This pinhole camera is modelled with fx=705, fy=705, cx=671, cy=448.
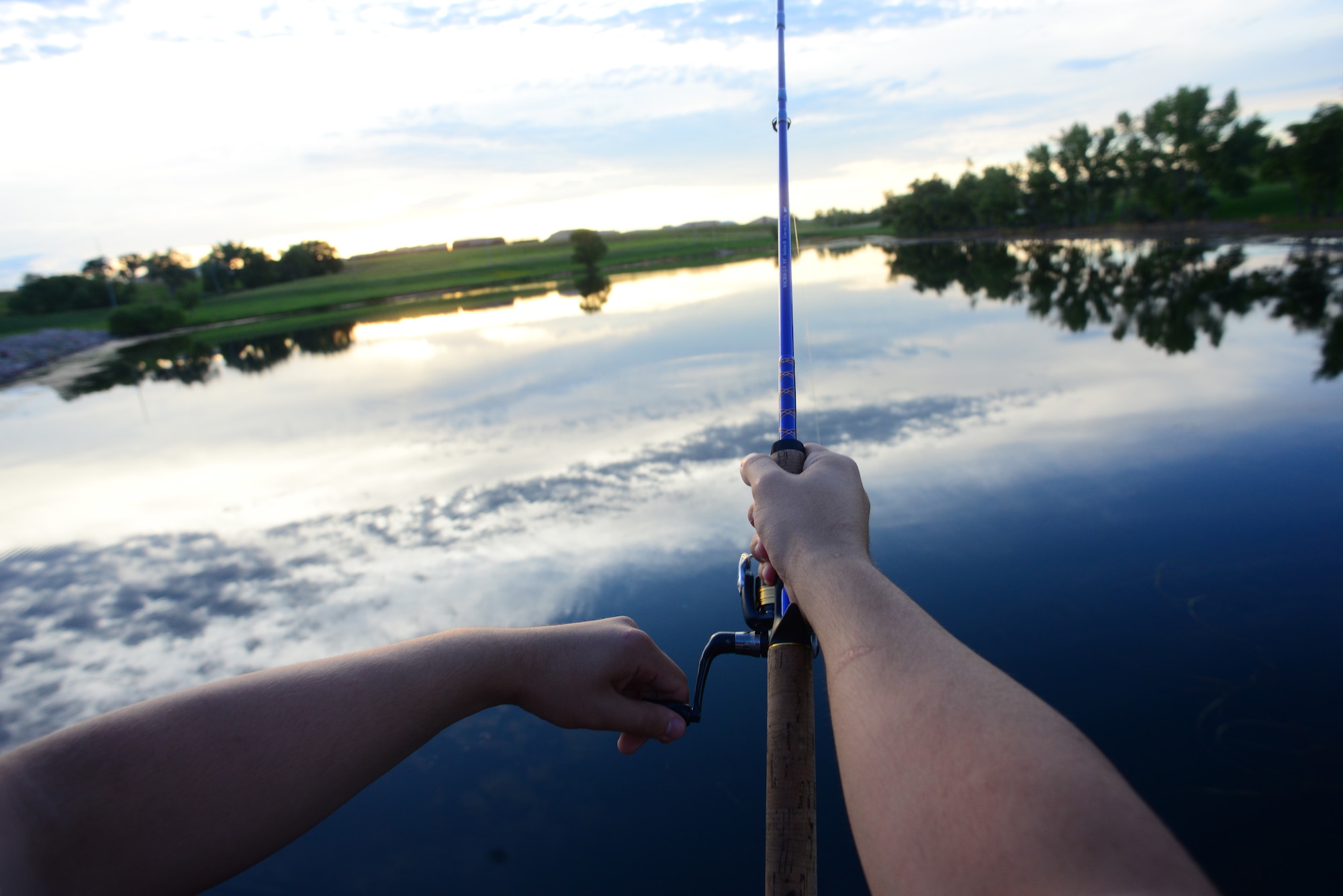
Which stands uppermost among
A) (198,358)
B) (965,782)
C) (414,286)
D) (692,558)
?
(965,782)

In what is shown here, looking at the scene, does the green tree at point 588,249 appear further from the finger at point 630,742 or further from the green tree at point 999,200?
the finger at point 630,742

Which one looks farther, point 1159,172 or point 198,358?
point 1159,172

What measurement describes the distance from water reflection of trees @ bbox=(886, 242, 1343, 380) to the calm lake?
284 millimetres

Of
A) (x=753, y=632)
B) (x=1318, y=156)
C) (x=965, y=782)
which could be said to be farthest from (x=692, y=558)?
(x=1318, y=156)

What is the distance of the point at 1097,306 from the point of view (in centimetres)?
1355

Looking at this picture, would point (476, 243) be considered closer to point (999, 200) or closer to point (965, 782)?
point (999, 200)

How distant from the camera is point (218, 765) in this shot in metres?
0.88

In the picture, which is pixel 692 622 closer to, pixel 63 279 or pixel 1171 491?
pixel 1171 491

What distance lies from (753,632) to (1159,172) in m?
61.1

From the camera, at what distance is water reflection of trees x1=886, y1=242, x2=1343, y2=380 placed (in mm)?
10852

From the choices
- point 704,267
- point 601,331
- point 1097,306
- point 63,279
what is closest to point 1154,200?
point 704,267

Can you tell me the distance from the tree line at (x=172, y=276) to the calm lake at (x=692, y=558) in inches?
2153

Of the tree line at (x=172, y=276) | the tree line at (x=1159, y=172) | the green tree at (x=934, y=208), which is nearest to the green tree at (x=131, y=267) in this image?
the tree line at (x=172, y=276)

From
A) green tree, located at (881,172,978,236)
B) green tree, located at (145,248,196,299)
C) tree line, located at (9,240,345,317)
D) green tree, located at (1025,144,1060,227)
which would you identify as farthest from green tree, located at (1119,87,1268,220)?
green tree, located at (145,248,196,299)
